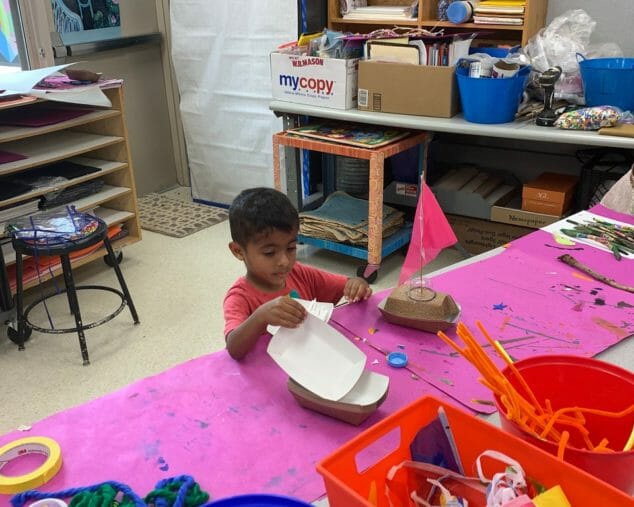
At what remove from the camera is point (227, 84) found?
3670 mm

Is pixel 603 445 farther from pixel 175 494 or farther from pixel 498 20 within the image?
pixel 498 20

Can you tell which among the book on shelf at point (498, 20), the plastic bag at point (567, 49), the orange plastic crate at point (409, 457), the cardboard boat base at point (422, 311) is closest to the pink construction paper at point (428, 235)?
the cardboard boat base at point (422, 311)

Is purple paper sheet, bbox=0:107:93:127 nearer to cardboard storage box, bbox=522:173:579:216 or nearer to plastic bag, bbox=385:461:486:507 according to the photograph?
cardboard storage box, bbox=522:173:579:216

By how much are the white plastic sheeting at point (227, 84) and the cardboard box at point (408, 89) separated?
2.41 feet

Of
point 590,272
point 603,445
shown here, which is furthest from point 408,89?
point 603,445

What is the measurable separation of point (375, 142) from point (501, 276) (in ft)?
4.62

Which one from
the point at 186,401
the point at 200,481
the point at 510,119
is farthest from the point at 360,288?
the point at 510,119

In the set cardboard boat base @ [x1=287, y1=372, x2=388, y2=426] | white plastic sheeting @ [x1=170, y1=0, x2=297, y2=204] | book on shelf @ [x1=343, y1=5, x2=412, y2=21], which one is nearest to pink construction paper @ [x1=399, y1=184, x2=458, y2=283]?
cardboard boat base @ [x1=287, y1=372, x2=388, y2=426]

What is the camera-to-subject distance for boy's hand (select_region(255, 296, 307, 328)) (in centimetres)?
107

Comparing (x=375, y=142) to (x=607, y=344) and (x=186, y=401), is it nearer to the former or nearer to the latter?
(x=607, y=344)

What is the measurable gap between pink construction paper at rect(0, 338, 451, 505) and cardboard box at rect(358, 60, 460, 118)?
1.80 metres

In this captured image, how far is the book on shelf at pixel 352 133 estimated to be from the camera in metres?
2.75

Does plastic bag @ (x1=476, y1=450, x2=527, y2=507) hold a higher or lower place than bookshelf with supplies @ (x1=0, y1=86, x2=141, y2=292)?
higher

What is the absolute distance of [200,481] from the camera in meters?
0.87
